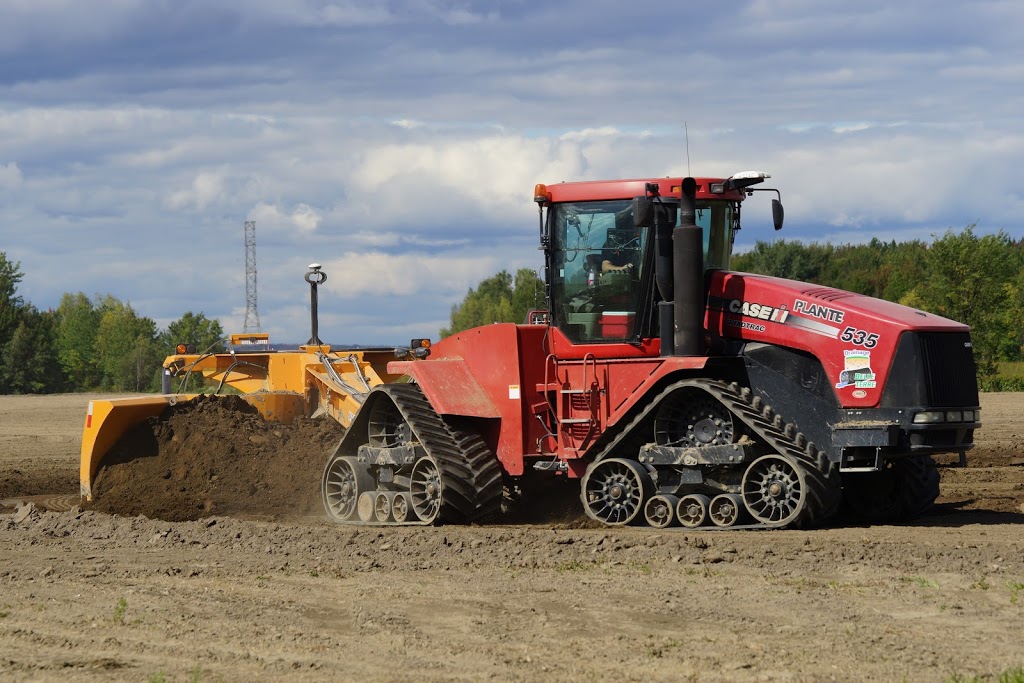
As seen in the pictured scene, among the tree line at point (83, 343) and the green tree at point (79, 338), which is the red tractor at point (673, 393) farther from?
the green tree at point (79, 338)

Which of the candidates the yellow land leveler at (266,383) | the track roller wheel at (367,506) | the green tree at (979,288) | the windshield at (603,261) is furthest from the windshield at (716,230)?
the green tree at (979,288)

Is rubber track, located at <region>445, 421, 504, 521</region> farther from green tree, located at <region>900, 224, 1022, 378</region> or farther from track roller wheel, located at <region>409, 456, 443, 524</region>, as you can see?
green tree, located at <region>900, 224, 1022, 378</region>

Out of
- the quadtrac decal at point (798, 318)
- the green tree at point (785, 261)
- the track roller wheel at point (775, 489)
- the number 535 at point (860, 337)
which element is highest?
the green tree at point (785, 261)

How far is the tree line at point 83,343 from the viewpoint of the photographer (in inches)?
2699

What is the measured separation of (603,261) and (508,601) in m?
4.30

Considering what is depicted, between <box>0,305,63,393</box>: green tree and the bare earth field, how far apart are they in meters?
59.1

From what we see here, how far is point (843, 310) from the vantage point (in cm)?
1074

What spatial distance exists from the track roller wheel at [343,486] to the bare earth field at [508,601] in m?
0.82

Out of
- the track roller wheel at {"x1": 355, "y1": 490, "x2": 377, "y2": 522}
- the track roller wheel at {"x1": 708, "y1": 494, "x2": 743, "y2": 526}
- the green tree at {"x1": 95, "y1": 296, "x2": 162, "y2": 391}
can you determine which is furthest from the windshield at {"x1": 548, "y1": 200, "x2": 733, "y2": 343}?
the green tree at {"x1": 95, "y1": 296, "x2": 162, "y2": 391}

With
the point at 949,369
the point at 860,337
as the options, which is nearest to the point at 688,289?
the point at 860,337

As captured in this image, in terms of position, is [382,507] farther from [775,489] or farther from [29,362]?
[29,362]

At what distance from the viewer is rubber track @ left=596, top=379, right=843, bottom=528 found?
10.6 meters

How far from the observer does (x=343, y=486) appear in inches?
527

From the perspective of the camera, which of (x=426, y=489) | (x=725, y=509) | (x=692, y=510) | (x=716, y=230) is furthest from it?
(x=426, y=489)
